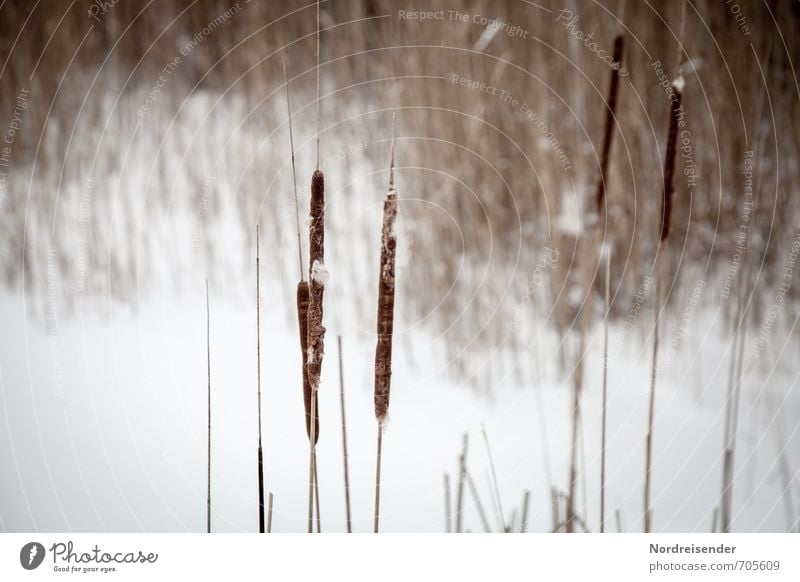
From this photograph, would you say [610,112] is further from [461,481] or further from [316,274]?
[461,481]

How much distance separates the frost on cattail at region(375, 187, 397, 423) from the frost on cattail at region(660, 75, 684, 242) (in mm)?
250

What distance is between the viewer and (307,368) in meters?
0.38

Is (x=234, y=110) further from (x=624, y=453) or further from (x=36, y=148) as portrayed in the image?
(x=624, y=453)

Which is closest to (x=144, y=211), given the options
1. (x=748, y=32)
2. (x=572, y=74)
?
(x=572, y=74)

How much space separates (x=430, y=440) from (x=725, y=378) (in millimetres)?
651

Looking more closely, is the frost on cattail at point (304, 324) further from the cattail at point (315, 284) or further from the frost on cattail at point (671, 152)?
the frost on cattail at point (671, 152)

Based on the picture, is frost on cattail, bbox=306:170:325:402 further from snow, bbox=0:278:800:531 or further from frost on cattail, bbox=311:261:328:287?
snow, bbox=0:278:800:531

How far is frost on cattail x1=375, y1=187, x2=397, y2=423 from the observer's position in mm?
350

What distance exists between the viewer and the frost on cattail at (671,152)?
1.42 feet

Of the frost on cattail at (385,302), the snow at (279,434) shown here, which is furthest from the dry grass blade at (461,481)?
the frost on cattail at (385,302)

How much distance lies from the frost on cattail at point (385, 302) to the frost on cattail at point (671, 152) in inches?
9.8

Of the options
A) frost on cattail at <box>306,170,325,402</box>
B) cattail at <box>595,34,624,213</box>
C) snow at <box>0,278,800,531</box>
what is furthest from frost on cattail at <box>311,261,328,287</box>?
snow at <box>0,278,800,531</box>

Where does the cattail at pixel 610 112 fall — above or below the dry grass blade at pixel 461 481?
above
